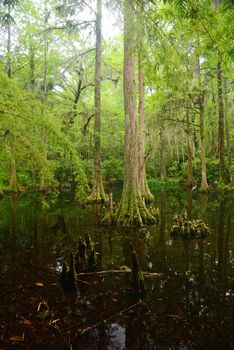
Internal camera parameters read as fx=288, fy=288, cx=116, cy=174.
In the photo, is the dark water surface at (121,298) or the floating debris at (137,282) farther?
the floating debris at (137,282)

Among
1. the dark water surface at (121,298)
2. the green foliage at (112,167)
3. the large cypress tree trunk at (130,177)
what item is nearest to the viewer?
the dark water surface at (121,298)

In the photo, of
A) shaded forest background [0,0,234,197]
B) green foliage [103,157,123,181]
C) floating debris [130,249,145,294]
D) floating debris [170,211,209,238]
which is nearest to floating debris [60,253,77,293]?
floating debris [130,249,145,294]

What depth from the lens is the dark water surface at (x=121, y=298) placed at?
10.6 feet

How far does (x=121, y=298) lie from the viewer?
4199mm

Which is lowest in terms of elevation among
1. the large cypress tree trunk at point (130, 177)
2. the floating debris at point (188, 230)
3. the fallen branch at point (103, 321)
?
the fallen branch at point (103, 321)

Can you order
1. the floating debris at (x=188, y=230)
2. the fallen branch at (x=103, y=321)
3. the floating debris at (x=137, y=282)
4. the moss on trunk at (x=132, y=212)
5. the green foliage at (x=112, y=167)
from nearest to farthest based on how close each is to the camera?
the fallen branch at (x=103, y=321)
the floating debris at (x=137, y=282)
the floating debris at (x=188, y=230)
the moss on trunk at (x=132, y=212)
the green foliage at (x=112, y=167)

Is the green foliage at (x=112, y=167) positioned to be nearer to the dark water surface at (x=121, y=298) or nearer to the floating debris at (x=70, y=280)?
the dark water surface at (x=121, y=298)

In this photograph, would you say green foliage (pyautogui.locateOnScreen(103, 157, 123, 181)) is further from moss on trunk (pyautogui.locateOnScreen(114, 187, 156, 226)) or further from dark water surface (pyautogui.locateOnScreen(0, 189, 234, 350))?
dark water surface (pyautogui.locateOnScreen(0, 189, 234, 350))

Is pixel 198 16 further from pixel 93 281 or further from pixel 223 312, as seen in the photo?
pixel 93 281

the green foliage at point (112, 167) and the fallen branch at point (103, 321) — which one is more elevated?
the green foliage at point (112, 167)

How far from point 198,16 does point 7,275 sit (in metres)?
4.96

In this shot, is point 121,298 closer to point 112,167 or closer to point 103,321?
point 103,321

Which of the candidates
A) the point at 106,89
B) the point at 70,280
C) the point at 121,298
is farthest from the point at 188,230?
the point at 106,89

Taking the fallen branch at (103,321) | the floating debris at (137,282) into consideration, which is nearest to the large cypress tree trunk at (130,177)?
the floating debris at (137,282)
